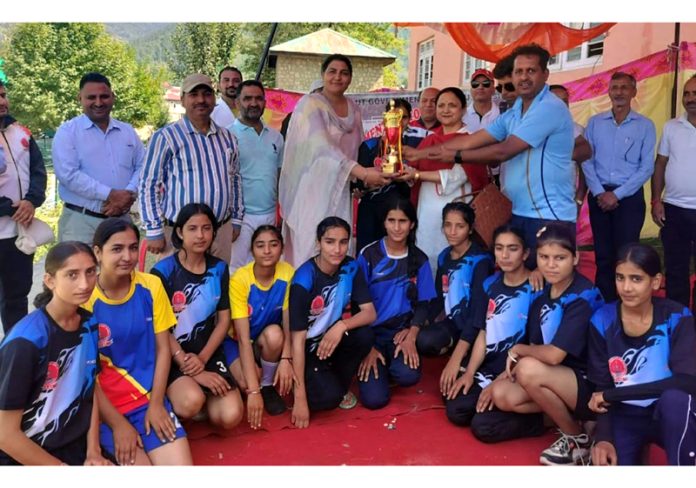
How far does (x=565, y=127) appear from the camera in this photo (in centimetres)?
332

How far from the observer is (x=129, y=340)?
2.91 meters

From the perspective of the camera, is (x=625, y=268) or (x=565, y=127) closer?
(x=625, y=268)

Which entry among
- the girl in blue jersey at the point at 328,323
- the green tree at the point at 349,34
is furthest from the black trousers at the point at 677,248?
the green tree at the point at 349,34

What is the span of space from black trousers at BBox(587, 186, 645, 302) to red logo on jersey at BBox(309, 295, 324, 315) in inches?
97.4

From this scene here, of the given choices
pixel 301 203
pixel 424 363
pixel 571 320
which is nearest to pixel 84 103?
pixel 301 203

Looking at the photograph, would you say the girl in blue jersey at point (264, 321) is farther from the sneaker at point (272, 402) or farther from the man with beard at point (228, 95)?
the man with beard at point (228, 95)

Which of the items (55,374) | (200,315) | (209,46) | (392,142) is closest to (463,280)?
(392,142)

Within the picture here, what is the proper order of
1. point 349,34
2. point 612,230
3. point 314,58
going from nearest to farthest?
point 612,230 → point 314,58 → point 349,34

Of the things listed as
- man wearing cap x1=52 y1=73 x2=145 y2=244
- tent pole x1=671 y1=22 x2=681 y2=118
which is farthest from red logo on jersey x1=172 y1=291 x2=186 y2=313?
tent pole x1=671 y1=22 x2=681 y2=118

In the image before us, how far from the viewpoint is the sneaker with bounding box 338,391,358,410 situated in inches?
138

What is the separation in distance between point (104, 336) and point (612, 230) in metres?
3.74

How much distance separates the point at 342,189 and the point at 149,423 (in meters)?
1.88

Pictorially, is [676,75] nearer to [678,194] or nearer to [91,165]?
[678,194]
